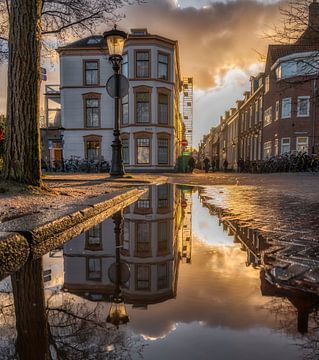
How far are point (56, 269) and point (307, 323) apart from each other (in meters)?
1.74

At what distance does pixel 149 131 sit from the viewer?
2936cm

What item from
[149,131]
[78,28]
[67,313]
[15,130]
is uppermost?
[78,28]

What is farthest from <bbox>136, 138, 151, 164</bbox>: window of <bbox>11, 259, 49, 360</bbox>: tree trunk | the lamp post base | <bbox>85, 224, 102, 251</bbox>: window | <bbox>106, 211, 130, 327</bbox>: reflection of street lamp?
<bbox>11, 259, 49, 360</bbox>: tree trunk

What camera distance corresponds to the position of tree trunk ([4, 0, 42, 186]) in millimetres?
5566

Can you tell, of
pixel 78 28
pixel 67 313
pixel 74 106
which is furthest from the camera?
pixel 74 106

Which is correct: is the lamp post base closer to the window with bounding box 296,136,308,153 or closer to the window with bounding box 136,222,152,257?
the window with bounding box 136,222,152,257

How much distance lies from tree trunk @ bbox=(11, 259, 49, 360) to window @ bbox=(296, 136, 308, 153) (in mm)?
31296

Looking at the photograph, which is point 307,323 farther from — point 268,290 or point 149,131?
point 149,131

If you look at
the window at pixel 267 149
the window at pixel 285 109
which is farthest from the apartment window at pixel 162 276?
the window at pixel 267 149

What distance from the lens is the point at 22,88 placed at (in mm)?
5578

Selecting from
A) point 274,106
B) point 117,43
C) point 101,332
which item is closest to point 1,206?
point 101,332

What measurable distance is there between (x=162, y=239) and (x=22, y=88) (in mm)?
3612

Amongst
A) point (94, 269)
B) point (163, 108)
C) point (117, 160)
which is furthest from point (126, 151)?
point (94, 269)

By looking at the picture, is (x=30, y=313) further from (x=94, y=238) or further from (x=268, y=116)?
(x=268, y=116)
